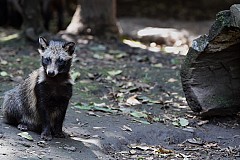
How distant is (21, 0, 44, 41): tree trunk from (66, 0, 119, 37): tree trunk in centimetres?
85

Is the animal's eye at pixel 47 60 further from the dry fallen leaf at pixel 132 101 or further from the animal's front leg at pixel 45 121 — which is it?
the dry fallen leaf at pixel 132 101

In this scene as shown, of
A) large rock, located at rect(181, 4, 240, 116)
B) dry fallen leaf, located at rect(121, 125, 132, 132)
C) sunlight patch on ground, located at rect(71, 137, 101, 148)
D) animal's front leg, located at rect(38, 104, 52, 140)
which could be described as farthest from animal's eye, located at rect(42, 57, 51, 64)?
large rock, located at rect(181, 4, 240, 116)

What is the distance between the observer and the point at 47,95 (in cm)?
504

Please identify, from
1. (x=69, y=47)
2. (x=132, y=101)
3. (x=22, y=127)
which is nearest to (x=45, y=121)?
(x=22, y=127)

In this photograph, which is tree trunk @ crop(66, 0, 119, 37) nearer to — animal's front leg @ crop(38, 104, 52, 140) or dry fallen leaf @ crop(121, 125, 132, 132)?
dry fallen leaf @ crop(121, 125, 132, 132)

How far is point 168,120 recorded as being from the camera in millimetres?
6355

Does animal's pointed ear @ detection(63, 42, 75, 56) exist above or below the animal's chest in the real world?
above

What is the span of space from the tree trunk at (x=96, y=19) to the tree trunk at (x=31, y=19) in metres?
0.85

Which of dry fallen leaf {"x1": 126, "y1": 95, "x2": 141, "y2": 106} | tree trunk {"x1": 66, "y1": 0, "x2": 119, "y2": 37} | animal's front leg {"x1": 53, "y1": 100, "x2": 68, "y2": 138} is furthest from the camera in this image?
tree trunk {"x1": 66, "y1": 0, "x2": 119, "y2": 37}

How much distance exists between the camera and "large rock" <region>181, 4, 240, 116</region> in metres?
6.04

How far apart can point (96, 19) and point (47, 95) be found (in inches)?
222

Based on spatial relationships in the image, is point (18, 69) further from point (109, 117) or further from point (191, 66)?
point (191, 66)

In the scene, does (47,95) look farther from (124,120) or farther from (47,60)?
(124,120)

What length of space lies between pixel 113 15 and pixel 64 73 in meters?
5.73
